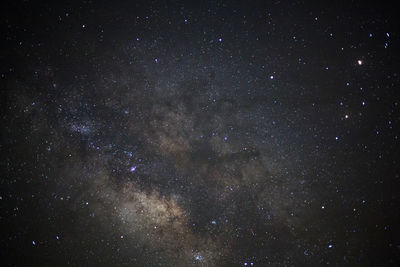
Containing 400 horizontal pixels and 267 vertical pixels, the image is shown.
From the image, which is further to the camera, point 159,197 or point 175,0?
point 159,197

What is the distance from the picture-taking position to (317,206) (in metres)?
3.35

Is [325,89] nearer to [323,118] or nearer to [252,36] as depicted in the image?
[323,118]

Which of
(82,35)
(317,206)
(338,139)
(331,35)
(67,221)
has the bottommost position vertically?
(317,206)

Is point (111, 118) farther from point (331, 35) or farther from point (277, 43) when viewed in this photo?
point (331, 35)

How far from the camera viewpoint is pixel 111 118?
3191 millimetres

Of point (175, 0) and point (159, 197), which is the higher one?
point (175, 0)

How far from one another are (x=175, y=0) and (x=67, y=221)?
3.97 meters

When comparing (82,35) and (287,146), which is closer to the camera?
(82,35)

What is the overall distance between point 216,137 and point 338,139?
2.01 meters

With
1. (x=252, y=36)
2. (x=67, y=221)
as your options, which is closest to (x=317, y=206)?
(x=252, y=36)

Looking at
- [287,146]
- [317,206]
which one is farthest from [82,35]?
[317,206]

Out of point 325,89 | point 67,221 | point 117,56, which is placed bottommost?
point 67,221

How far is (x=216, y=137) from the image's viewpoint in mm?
3213

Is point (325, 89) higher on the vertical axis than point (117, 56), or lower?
lower
